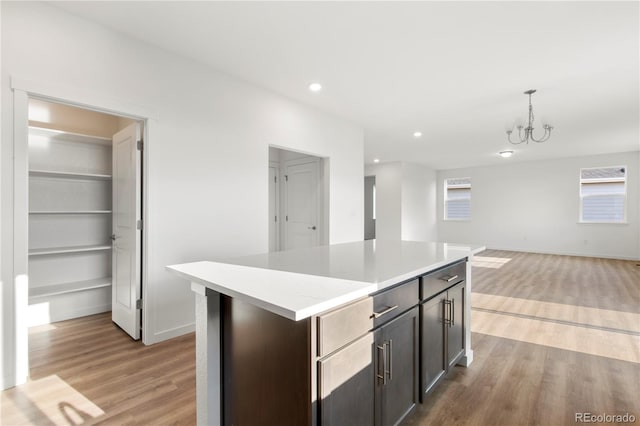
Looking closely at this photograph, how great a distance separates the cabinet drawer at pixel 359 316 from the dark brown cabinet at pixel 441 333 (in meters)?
0.26

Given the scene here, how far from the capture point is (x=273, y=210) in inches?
216

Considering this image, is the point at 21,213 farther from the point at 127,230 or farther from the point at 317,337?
the point at 317,337

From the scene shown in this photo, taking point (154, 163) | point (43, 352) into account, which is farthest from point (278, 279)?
point (43, 352)

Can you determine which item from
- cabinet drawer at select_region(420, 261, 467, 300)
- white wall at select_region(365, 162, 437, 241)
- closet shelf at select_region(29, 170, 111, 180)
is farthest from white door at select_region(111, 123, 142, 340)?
white wall at select_region(365, 162, 437, 241)

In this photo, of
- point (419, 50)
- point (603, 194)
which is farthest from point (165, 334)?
point (603, 194)

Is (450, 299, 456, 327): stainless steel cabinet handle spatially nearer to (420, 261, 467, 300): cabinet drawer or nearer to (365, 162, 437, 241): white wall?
(420, 261, 467, 300): cabinet drawer

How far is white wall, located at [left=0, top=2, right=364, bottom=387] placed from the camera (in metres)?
2.05

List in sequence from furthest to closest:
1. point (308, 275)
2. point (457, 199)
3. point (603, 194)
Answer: point (457, 199)
point (603, 194)
point (308, 275)

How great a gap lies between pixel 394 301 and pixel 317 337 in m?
0.52

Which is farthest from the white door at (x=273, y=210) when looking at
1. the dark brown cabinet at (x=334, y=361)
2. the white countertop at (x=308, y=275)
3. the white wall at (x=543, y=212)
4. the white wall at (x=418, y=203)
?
the white wall at (x=543, y=212)

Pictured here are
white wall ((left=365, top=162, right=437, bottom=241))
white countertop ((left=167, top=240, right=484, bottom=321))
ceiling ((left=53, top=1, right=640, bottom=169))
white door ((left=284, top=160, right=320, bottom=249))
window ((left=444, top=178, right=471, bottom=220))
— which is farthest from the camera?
window ((left=444, top=178, right=471, bottom=220))

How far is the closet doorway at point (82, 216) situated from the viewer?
9.29 feet

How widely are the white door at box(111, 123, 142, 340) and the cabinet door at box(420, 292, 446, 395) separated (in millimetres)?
2429

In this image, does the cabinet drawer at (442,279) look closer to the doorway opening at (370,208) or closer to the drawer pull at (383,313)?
the drawer pull at (383,313)
